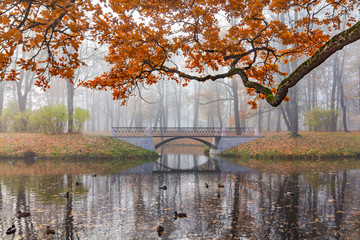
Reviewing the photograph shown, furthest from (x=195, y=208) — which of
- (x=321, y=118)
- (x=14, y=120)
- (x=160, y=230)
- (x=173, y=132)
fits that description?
(x=14, y=120)

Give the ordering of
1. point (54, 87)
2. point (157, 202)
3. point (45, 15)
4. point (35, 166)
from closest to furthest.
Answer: point (45, 15), point (157, 202), point (35, 166), point (54, 87)

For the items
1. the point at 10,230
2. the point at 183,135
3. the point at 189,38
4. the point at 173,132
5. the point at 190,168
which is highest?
the point at 189,38

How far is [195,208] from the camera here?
893cm

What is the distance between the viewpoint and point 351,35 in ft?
15.8

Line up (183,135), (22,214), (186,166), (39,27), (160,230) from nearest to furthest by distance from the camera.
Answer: (39,27), (160,230), (22,214), (186,166), (183,135)

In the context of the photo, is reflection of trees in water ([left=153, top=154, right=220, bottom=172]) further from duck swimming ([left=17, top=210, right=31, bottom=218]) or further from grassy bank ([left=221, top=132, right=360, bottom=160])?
duck swimming ([left=17, top=210, right=31, bottom=218])

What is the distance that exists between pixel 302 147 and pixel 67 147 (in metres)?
18.4

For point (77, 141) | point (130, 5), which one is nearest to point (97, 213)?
point (130, 5)

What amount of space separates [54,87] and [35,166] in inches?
1130

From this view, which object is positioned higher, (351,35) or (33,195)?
(351,35)

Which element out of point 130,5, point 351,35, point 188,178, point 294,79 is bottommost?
point 188,178

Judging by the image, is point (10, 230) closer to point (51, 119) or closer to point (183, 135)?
point (51, 119)

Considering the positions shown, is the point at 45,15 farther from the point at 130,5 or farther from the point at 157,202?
the point at 157,202

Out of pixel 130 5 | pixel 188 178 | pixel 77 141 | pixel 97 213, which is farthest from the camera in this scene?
pixel 77 141
